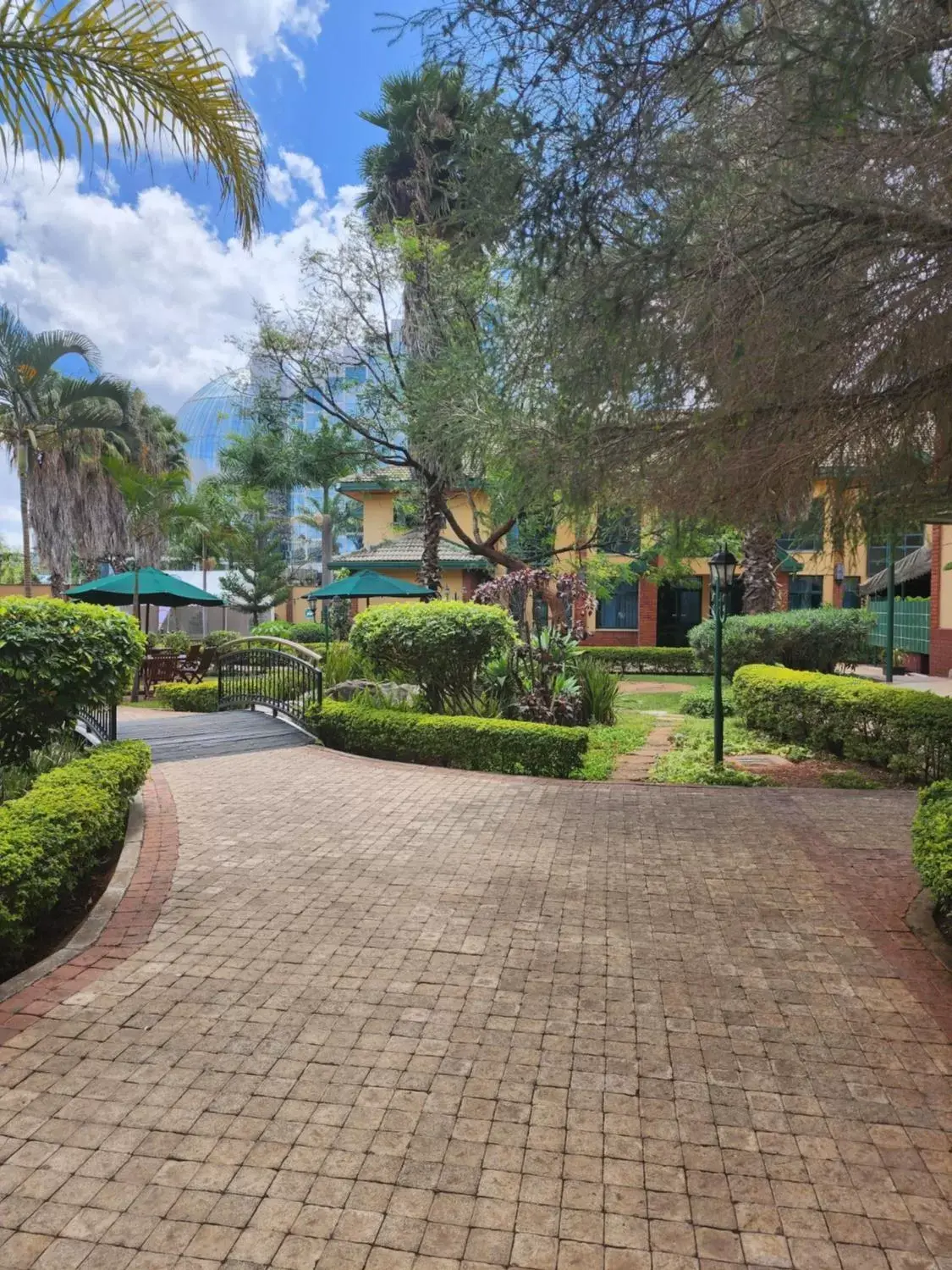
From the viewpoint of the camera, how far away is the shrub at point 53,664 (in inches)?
270

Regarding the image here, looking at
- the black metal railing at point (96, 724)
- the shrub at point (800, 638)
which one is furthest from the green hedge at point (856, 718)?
the black metal railing at point (96, 724)

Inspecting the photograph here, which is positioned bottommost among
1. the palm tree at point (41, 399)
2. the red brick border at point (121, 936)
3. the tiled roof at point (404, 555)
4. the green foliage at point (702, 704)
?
the red brick border at point (121, 936)

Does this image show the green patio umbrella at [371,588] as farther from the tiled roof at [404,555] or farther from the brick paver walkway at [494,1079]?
the brick paver walkway at [494,1079]

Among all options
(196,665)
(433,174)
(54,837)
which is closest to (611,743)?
(54,837)

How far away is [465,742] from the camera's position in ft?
31.0

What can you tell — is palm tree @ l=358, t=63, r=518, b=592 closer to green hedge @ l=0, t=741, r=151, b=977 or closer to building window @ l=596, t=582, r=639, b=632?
green hedge @ l=0, t=741, r=151, b=977

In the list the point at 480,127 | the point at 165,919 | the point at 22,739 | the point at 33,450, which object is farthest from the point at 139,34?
the point at 33,450

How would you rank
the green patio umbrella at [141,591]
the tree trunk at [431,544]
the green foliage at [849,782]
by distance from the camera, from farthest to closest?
1. the tree trunk at [431,544]
2. the green patio umbrella at [141,591]
3. the green foliage at [849,782]

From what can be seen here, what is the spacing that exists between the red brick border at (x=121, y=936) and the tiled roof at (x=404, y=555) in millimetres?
19944

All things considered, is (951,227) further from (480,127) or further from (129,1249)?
(129,1249)

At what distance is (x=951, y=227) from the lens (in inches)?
179

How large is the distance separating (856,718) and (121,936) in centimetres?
806

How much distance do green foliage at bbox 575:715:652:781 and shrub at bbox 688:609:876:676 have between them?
261cm

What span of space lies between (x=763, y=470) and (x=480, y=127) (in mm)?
3109
